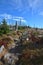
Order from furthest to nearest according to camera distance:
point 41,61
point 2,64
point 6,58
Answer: point 6,58 < point 2,64 < point 41,61

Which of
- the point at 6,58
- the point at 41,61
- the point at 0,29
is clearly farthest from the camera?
the point at 0,29

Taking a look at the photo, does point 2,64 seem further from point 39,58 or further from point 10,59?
point 39,58

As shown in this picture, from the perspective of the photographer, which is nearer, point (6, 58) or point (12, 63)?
point (12, 63)

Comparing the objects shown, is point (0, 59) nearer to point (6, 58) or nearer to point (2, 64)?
point (6, 58)

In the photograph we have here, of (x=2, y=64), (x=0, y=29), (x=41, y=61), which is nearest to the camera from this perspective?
(x=41, y=61)

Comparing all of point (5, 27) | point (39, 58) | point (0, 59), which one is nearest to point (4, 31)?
point (5, 27)

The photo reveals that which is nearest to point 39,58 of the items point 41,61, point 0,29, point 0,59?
point 41,61

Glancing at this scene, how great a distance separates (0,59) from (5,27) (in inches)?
1047

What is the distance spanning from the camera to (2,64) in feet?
48.9

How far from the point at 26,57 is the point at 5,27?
28.2 metres

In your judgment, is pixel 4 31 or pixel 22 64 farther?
pixel 4 31

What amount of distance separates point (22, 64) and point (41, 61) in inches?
68.9

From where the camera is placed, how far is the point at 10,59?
1577 cm

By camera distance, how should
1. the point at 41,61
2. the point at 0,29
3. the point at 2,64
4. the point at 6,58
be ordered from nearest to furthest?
the point at 41,61, the point at 2,64, the point at 6,58, the point at 0,29
